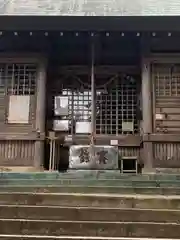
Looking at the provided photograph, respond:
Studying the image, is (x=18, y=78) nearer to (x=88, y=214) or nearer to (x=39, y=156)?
(x=39, y=156)

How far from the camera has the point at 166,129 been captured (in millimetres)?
11125

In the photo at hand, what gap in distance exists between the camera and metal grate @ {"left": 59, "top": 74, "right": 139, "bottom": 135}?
38.8ft

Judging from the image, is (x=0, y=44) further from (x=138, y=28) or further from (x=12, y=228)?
(x=12, y=228)

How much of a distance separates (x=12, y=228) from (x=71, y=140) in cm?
724

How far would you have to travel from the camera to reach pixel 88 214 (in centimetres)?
489

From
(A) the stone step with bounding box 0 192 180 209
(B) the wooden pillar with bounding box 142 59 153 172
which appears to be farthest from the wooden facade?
(A) the stone step with bounding box 0 192 180 209

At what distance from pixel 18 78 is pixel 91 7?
300cm

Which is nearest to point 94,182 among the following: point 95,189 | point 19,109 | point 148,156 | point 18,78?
point 95,189

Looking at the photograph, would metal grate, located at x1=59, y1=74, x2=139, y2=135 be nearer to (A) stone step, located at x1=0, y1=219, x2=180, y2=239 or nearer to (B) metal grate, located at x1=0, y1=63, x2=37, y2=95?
(B) metal grate, located at x1=0, y1=63, x2=37, y2=95

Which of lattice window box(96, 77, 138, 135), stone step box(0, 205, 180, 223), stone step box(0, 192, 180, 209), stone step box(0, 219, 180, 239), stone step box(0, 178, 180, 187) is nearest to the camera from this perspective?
stone step box(0, 219, 180, 239)

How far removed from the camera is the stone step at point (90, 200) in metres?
5.32

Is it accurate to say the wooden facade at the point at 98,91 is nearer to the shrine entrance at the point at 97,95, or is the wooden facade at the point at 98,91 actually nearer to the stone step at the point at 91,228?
the shrine entrance at the point at 97,95

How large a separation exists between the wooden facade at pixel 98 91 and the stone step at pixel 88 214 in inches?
234

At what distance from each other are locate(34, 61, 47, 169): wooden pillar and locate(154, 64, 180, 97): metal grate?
3.21 m
